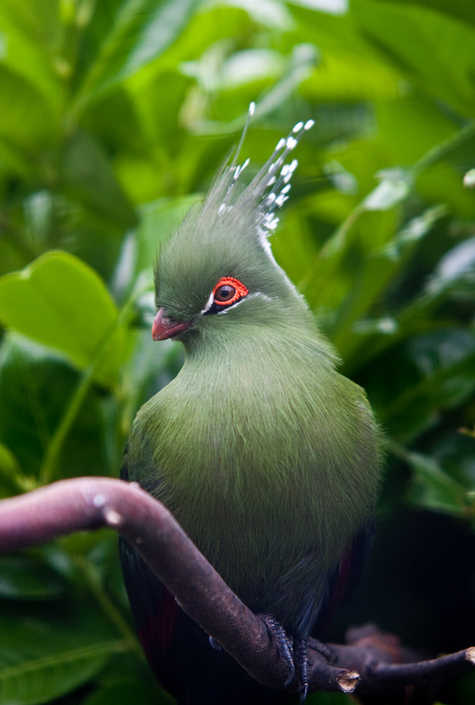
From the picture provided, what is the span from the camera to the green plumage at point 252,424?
112cm

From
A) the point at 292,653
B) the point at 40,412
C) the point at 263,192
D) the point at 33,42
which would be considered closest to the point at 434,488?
the point at 292,653

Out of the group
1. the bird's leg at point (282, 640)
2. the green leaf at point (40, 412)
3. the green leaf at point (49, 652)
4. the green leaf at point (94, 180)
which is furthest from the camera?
the green leaf at point (94, 180)

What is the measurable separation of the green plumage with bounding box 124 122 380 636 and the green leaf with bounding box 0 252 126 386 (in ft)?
0.91

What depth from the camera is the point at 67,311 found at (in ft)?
4.98

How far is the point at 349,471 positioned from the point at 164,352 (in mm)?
522

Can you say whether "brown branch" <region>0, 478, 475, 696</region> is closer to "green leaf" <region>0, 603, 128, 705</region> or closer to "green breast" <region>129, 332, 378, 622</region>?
"green breast" <region>129, 332, 378, 622</region>

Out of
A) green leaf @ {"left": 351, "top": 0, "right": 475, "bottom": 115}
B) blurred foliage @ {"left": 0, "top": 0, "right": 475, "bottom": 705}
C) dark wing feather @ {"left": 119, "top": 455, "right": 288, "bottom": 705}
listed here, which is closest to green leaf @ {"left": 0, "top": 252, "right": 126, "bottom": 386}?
blurred foliage @ {"left": 0, "top": 0, "right": 475, "bottom": 705}

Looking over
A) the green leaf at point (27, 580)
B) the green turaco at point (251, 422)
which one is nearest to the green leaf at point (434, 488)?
the green turaco at point (251, 422)

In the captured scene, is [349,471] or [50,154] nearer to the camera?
[349,471]

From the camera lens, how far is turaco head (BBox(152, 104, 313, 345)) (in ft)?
3.89

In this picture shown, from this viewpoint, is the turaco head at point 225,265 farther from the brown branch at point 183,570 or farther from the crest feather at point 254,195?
the brown branch at point 183,570

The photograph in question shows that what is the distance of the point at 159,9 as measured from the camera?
181 centimetres

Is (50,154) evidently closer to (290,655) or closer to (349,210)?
(349,210)

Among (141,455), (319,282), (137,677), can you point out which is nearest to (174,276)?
(141,455)
